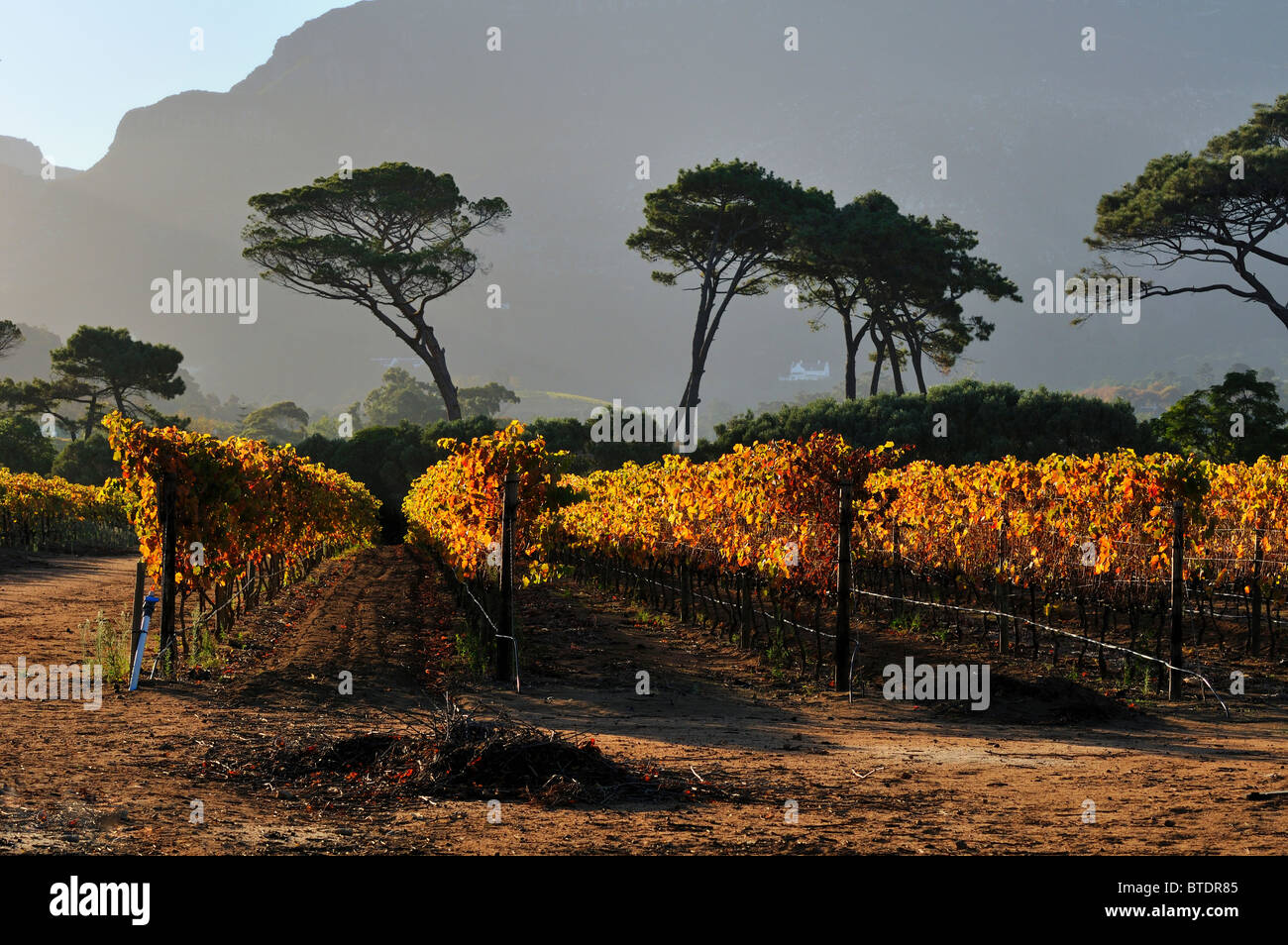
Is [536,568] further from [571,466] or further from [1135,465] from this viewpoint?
[571,466]

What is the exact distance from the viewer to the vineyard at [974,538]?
14328 millimetres

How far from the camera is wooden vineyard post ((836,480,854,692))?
12227 mm

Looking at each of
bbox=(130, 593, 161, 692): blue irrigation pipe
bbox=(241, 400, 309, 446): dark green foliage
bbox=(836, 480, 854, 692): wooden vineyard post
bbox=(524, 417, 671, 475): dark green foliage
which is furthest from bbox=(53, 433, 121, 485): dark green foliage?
bbox=(241, 400, 309, 446): dark green foliage

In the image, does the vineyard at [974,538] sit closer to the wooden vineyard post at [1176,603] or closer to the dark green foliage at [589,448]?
the wooden vineyard post at [1176,603]

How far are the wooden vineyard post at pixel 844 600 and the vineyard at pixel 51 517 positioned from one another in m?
26.6

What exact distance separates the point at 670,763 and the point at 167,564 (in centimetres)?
667

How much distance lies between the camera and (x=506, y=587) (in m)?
12.1

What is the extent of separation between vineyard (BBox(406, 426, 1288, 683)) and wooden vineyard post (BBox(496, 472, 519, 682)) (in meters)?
1.57

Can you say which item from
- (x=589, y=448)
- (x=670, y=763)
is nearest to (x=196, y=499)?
(x=670, y=763)

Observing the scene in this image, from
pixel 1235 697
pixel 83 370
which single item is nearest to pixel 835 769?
pixel 1235 697

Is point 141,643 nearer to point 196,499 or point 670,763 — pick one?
point 196,499

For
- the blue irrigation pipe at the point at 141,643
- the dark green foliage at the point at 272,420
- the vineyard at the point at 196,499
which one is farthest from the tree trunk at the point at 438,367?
the dark green foliage at the point at 272,420

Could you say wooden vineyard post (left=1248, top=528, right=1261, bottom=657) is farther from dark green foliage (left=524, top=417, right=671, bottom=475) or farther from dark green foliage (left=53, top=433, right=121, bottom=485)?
dark green foliage (left=53, top=433, right=121, bottom=485)
